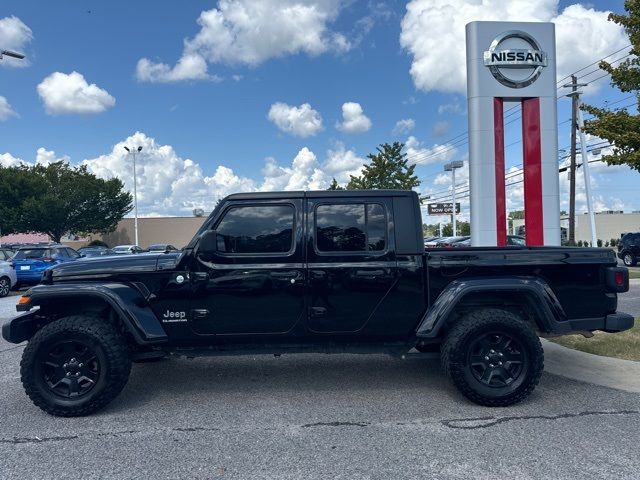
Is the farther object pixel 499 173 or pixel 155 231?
pixel 155 231

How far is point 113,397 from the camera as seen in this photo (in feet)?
14.1

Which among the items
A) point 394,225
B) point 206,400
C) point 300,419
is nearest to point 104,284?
point 206,400

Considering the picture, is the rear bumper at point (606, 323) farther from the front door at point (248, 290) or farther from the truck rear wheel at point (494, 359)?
the front door at point (248, 290)

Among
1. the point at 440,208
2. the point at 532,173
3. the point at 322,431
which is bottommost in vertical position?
the point at 322,431

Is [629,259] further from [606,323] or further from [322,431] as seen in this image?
[322,431]

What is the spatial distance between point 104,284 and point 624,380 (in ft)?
17.6

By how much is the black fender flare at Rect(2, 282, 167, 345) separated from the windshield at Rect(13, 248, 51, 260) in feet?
42.0

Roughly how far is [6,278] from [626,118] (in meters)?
16.3

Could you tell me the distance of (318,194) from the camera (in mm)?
4598

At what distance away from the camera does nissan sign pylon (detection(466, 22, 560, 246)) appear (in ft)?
32.2

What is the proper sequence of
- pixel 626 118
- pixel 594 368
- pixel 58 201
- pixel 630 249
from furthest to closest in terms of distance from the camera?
pixel 58 201 → pixel 630 249 → pixel 626 118 → pixel 594 368

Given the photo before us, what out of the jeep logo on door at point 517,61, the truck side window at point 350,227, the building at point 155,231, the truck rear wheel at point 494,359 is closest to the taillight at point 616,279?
the truck rear wheel at point 494,359

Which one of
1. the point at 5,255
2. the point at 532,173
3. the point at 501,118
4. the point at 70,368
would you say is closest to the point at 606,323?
the point at 70,368

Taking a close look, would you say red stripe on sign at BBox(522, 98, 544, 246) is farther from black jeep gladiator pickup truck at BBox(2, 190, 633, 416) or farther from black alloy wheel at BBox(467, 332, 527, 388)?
black alloy wheel at BBox(467, 332, 527, 388)
